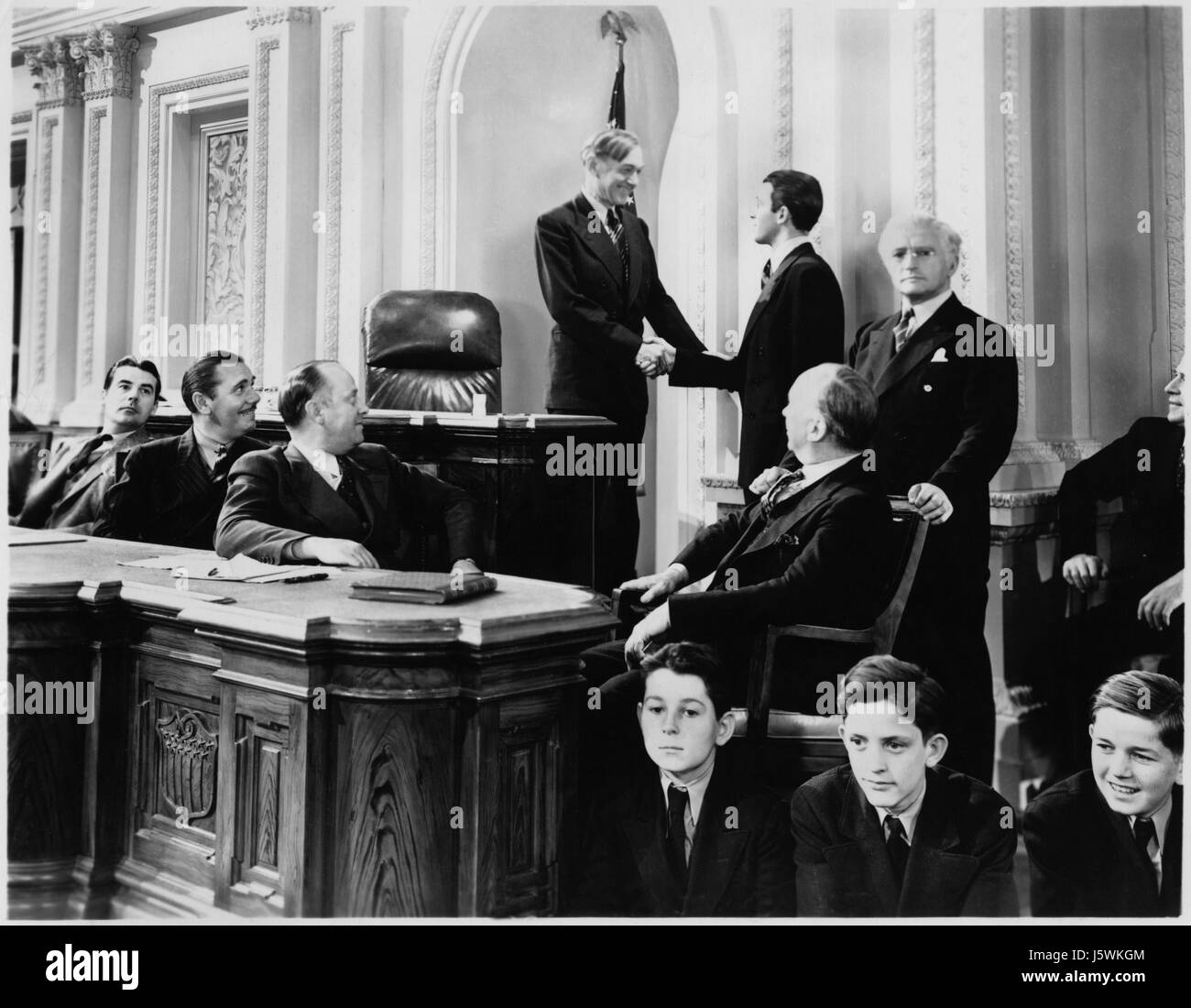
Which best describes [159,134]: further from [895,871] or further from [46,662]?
[895,871]

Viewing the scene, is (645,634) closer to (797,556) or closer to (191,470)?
(797,556)

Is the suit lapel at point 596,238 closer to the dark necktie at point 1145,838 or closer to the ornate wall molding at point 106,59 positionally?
the ornate wall molding at point 106,59

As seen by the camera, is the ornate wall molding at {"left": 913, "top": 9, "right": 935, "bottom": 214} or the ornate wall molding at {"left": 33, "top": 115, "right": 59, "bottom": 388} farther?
the ornate wall molding at {"left": 33, "top": 115, "right": 59, "bottom": 388}

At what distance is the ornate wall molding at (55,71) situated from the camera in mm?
4285

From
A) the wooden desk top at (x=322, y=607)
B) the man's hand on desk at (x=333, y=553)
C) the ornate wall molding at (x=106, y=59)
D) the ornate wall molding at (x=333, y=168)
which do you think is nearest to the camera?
the wooden desk top at (x=322, y=607)

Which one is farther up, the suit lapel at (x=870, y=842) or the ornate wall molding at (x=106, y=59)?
the ornate wall molding at (x=106, y=59)

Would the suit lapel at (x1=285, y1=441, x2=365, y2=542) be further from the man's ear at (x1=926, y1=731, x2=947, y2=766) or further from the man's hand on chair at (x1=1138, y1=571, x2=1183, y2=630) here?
the man's hand on chair at (x1=1138, y1=571, x2=1183, y2=630)

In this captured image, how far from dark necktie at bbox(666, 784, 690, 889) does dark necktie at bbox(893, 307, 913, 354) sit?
1.38m

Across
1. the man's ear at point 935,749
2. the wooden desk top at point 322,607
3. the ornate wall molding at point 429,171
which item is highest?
the ornate wall molding at point 429,171

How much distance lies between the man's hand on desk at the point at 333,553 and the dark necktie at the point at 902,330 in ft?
5.29

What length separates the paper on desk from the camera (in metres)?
3.58

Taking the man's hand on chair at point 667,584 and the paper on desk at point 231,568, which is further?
the man's hand on chair at point 667,584

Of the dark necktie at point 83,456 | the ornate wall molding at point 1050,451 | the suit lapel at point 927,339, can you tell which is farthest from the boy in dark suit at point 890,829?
the dark necktie at point 83,456

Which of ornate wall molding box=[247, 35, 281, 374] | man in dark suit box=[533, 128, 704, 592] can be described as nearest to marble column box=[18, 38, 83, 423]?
ornate wall molding box=[247, 35, 281, 374]
